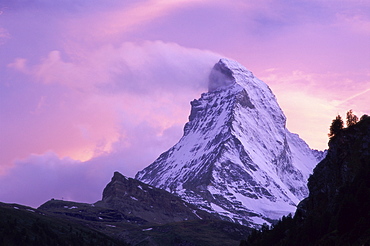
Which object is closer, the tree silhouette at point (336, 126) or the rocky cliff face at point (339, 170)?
the rocky cliff face at point (339, 170)

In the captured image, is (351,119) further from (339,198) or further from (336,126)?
(339,198)

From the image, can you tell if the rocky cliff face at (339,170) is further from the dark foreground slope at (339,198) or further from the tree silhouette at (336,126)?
the tree silhouette at (336,126)

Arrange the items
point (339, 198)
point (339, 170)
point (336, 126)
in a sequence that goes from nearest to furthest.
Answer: point (339, 198)
point (339, 170)
point (336, 126)

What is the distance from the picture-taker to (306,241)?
15825cm

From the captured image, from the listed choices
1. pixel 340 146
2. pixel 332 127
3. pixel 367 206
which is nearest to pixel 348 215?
pixel 367 206

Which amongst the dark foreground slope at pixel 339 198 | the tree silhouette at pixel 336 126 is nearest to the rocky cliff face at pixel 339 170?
the dark foreground slope at pixel 339 198

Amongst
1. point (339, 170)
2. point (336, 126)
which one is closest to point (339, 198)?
point (339, 170)

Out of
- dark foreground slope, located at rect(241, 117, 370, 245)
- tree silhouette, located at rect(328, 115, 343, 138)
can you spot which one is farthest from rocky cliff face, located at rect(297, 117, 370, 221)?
tree silhouette, located at rect(328, 115, 343, 138)

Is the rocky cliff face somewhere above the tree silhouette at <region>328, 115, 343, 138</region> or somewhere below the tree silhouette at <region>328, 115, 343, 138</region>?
below

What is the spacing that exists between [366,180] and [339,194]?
13.9 m

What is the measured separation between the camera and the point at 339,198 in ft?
527

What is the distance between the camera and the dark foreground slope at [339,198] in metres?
137

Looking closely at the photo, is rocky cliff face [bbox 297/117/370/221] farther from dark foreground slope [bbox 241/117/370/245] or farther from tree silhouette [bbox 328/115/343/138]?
tree silhouette [bbox 328/115/343/138]

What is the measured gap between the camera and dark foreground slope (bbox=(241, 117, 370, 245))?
450 ft
